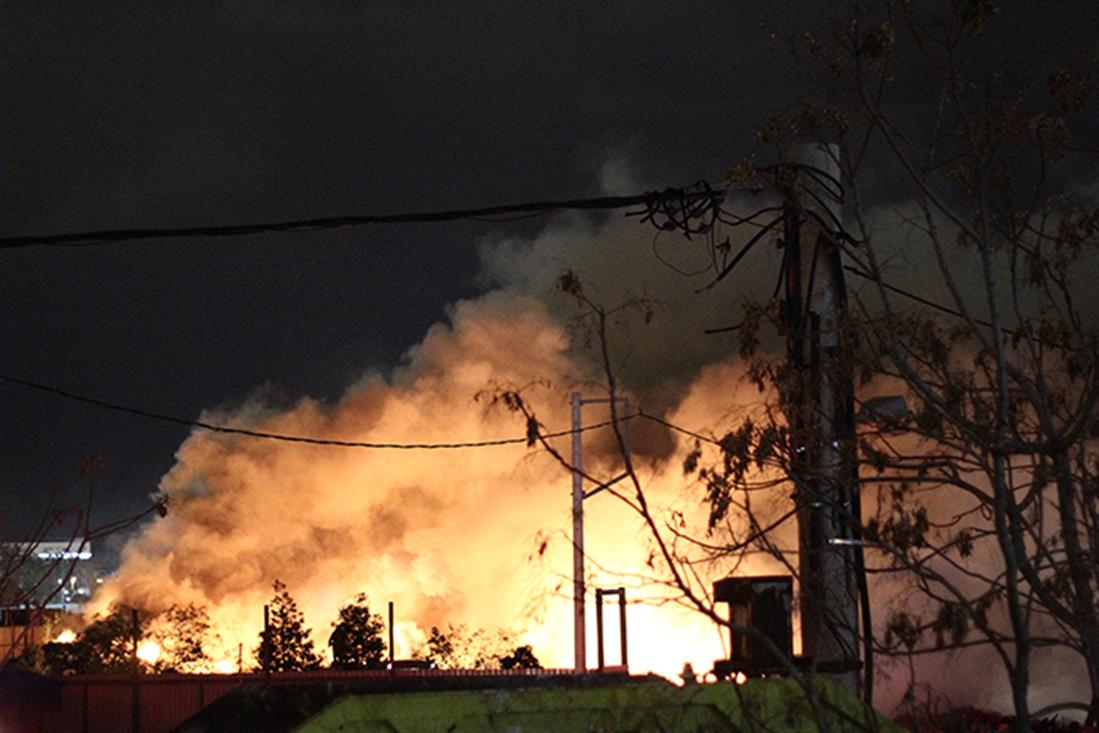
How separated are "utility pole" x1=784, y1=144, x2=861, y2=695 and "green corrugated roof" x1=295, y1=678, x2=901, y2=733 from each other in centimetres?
278

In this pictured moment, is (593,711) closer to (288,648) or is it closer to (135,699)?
(135,699)

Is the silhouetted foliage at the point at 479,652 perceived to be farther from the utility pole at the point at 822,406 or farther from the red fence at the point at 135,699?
the utility pole at the point at 822,406

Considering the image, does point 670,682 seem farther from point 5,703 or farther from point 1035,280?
point 5,703

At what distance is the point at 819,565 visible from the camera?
430 inches

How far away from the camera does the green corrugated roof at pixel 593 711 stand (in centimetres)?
632

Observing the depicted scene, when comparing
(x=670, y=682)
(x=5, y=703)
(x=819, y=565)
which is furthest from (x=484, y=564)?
(x=670, y=682)

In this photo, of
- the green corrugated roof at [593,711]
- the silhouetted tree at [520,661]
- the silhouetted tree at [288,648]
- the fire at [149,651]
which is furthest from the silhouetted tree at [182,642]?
the green corrugated roof at [593,711]

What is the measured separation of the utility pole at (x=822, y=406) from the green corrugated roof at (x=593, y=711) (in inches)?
110

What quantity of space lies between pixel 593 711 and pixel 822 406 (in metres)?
4.67

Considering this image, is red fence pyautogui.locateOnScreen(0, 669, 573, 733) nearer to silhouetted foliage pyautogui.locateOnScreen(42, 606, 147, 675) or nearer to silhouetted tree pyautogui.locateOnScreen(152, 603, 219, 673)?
→ silhouetted foliage pyautogui.locateOnScreen(42, 606, 147, 675)

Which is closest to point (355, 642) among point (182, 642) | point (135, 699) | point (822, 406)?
point (135, 699)

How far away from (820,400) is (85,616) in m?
62.6

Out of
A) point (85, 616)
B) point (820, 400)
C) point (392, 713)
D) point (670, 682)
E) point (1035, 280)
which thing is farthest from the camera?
→ point (85, 616)

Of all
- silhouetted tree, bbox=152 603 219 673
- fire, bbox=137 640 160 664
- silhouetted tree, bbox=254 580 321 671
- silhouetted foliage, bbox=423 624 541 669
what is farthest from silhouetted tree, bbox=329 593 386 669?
fire, bbox=137 640 160 664
